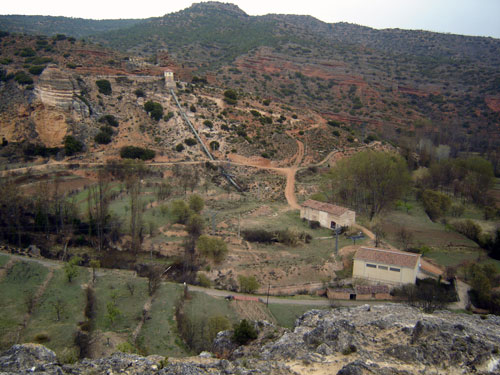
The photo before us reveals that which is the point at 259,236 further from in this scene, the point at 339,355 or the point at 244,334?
the point at 339,355

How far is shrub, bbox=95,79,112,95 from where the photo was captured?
6022 cm

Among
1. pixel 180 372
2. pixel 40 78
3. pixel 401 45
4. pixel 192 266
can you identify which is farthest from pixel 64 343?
pixel 401 45

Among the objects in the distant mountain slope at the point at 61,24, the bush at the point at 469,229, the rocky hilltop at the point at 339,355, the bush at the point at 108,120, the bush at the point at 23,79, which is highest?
the distant mountain slope at the point at 61,24

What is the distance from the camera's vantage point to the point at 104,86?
199ft

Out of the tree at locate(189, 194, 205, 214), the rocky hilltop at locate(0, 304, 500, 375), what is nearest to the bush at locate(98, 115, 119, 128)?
the tree at locate(189, 194, 205, 214)

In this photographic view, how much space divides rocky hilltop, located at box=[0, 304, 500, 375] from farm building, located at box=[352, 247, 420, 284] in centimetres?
1054

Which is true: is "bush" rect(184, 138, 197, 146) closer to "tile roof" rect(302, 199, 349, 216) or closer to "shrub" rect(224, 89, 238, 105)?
"shrub" rect(224, 89, 238, 105)

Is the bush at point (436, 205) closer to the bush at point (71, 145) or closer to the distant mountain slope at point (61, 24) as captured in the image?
the bush at point (71, 145)

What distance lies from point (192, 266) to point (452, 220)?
27.7 m

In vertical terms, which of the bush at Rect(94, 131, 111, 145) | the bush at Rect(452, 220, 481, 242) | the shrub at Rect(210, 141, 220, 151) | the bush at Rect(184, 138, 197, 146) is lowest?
the bush at Rect(452, 220, 481, 242)

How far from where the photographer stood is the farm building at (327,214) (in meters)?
39.3

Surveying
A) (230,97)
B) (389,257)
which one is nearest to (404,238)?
(389,257)

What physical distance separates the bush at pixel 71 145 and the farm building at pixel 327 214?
2940cm

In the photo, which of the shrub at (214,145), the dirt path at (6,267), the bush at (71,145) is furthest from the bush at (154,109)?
the dirt path at (6,267)
